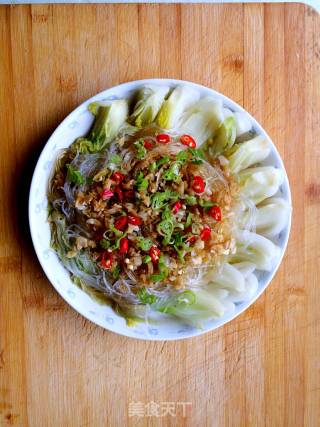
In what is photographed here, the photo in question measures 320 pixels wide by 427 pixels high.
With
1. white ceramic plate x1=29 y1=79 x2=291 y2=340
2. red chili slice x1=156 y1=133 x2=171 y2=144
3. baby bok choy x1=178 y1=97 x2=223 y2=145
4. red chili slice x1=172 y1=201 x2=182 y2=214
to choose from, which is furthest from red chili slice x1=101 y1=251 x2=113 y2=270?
baby bok choy x1=178 y1=97 x2=223 y2=145

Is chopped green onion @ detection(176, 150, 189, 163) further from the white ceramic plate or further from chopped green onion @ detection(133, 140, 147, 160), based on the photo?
the white ceramic plate

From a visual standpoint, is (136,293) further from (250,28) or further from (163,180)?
(250,28)

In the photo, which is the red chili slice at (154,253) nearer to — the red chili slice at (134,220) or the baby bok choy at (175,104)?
the red chili slice at (134,220)

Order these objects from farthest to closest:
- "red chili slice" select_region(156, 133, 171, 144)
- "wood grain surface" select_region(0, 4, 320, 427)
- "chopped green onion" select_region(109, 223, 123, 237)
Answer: "wood grain surface" select_region(0, 4, 320, 427)
"red chili slice" select_region(156, 133, 171, 144)
"chopped green onion" select_region(109, 223, 123, 237)

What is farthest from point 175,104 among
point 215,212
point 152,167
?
point 215,212

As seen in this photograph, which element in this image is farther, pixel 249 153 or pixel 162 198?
pixel 249 153

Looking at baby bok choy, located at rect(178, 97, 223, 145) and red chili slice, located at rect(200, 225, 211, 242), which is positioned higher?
baby bok choy, located at rect(178, 97, 223, 145)

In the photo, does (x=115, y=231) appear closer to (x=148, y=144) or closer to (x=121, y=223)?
(x=121, y=223)
